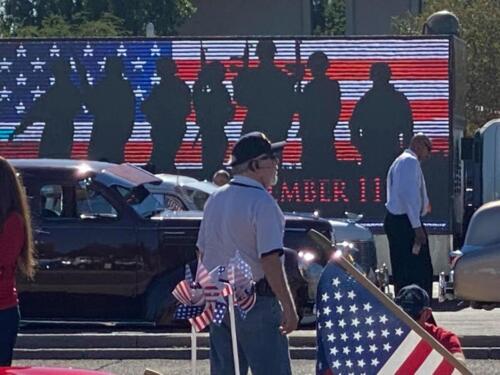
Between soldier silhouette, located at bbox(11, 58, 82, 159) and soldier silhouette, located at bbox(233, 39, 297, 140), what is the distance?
2.25m

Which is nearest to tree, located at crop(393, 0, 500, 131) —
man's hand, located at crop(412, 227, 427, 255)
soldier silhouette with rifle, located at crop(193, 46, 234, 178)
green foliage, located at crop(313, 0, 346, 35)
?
green foliage, located at crop(313, 0, 346, 35)

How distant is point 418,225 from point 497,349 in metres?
2.45

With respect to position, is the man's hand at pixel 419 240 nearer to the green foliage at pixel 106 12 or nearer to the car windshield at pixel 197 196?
the car windshield at pixel 197 196

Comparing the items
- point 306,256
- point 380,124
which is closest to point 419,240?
point 306,256

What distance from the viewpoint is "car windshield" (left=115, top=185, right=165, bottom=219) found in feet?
43.0

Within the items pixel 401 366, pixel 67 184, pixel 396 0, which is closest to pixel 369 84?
pixel 67 184

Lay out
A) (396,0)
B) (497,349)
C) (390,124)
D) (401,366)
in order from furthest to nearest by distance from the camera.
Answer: (396,0) < (390,124) < (497,349) < (401,366)

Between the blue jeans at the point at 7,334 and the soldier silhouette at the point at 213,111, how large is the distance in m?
11.0

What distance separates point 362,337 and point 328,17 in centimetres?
4268

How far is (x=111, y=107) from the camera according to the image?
1838 centimetres

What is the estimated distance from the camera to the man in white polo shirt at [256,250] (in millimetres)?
6828

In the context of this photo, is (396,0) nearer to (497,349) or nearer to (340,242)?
(340,242)

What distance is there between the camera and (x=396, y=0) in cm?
4625

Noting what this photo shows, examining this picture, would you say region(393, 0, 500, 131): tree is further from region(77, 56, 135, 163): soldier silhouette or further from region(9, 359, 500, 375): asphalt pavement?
region(9, 359, 500, 375): asphalt pavement
